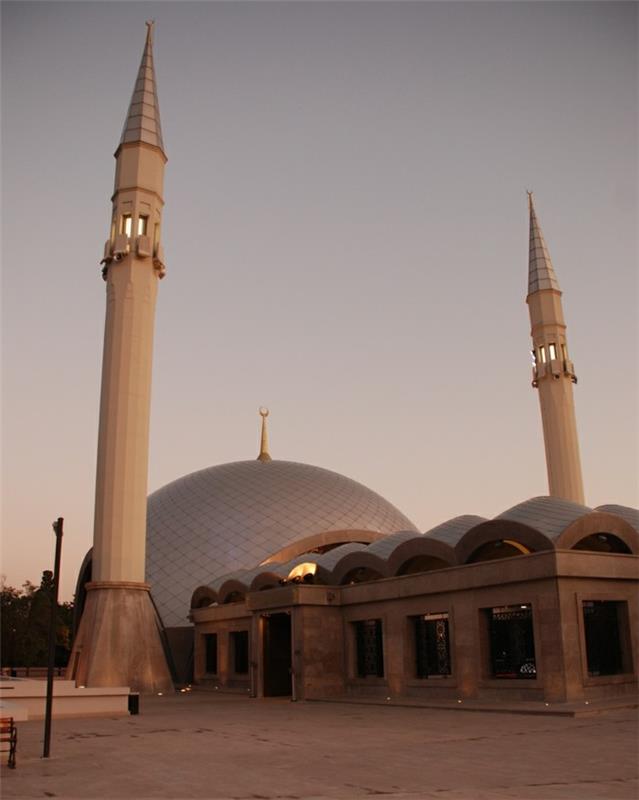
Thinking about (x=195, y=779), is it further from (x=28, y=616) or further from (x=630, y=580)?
(x=28, y=616)

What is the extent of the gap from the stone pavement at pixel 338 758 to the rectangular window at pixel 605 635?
2.24 m

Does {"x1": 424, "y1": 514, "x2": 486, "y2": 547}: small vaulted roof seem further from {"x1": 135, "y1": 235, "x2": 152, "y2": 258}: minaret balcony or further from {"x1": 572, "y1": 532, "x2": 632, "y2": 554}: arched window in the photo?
{"x1": 135, "y1": 235, "x2": 152, "y2": 258}: minaret balcony

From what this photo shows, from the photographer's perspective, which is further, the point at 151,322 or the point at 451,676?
the point at 151,322

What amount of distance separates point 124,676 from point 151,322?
1198cm

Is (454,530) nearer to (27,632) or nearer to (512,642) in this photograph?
(512,642)

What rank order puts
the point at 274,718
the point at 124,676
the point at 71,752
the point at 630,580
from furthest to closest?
the point at 124,676 < the point at 630,580 < the point at 274,718 < the point at 71,752

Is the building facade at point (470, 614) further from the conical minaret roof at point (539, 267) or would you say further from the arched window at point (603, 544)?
the conical minaret roof at point (539, 267)

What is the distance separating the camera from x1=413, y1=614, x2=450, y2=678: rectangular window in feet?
71.4

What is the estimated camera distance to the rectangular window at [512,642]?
63.4ft

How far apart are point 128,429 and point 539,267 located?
68.8 feet

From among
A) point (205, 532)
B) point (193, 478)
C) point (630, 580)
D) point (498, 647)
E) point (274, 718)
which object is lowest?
point (274, 718)

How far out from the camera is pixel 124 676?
82.8 feet

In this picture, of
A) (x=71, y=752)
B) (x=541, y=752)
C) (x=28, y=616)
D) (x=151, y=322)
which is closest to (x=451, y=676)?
(x=541, y=752)

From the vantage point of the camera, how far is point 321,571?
91.3 ft
